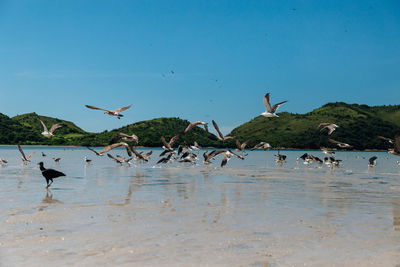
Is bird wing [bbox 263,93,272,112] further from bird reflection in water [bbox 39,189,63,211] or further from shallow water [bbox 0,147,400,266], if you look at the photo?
bird reflection in water [bbox 39,189,63,211]

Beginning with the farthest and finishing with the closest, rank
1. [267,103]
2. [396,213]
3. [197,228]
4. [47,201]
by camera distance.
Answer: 1. [267,103]
2. [47,201]
3. [396,213]
4. [197,228]

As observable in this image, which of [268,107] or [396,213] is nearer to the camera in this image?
[396,213]

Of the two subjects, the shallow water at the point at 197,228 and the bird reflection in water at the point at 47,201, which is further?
the bird reflection in water at the point at 47,201

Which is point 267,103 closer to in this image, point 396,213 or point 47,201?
point 396,213

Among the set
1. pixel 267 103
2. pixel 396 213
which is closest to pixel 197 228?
pixel 396 213

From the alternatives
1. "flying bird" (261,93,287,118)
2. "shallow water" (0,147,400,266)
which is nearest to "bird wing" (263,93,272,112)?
"flying bird" (261,93,287,118)

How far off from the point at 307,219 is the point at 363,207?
3.28 m

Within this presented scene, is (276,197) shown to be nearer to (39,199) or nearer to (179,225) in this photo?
(179,225)

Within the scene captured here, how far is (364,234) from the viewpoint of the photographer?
9461mm

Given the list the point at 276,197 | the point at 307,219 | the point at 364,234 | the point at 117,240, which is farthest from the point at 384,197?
the point at 117,240

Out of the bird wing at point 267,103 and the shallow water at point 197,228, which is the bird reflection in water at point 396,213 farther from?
the bird wing at point 267,103

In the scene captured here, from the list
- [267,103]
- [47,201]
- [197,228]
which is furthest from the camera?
[267,103]

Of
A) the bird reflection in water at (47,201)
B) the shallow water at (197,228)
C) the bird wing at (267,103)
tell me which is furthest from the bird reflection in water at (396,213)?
the bird wing at (267,103)

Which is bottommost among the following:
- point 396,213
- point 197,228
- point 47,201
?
point 197,228
